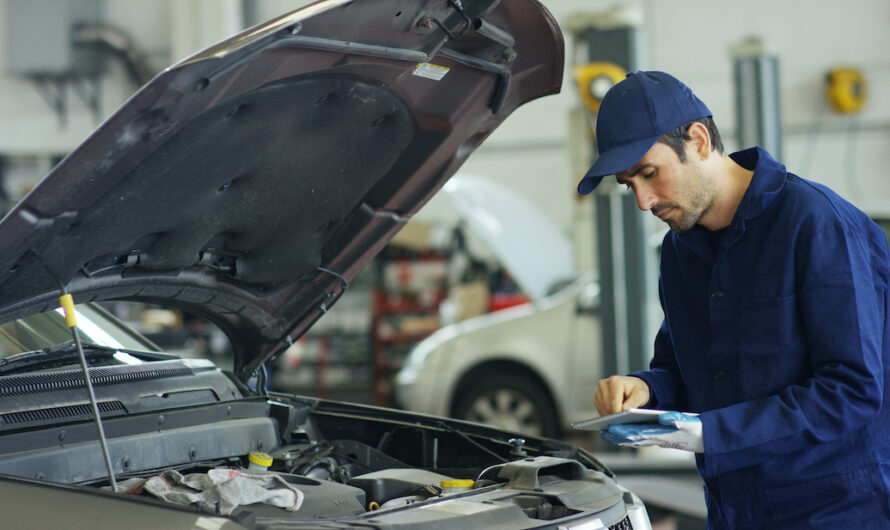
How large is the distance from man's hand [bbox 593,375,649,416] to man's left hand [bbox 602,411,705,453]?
185 mm

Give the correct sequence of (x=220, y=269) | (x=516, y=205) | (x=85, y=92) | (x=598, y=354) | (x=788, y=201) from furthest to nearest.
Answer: (x=85, y=92)
(x=516, y=205)
(x=598, y=354)
(x=220, y=269)
(x=788, y=201)

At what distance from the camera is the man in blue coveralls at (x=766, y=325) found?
1592mm

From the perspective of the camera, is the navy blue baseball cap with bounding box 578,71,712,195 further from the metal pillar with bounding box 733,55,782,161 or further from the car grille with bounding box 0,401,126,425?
the metal pillar with bounding box 733,55,782,161

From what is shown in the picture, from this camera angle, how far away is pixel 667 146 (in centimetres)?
173

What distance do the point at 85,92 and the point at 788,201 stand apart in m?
12.1

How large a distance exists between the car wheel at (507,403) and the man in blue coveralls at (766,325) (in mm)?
4436

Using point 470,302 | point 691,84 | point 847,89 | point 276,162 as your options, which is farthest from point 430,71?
point 691,84

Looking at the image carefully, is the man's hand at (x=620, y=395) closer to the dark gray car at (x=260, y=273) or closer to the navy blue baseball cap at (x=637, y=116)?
the dark gray car at (x=260, y=273)

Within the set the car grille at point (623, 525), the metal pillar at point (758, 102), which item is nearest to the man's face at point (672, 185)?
the car grille at point (623, 525)

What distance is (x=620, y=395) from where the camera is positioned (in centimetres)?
188

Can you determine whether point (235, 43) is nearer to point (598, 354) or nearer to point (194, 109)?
point (194, 109)

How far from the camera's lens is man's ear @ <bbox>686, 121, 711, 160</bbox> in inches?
68.9

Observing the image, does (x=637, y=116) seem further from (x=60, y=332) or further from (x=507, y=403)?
(x=507, y=403)

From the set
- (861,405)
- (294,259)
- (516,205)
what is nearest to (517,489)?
(861,405)
